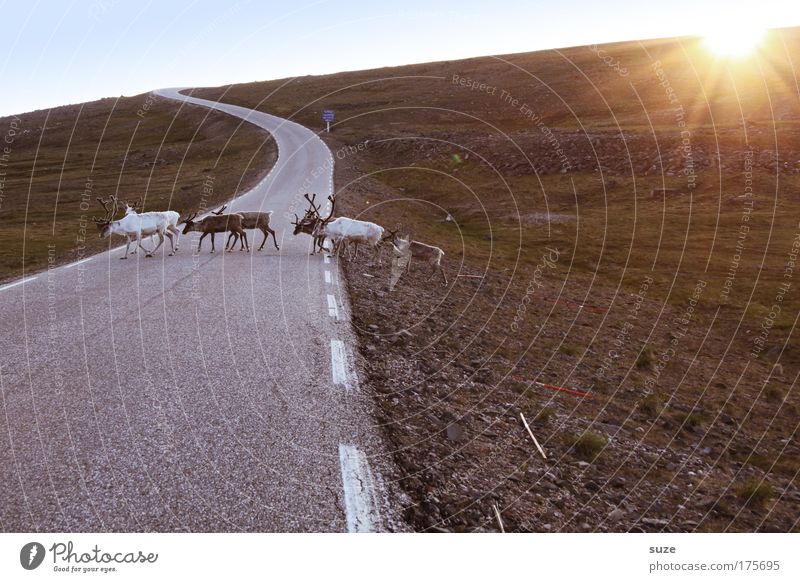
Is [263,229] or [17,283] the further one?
[263,229]

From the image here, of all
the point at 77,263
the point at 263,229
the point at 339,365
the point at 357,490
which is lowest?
the point at 357,490

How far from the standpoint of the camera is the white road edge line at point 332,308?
10.9 meters

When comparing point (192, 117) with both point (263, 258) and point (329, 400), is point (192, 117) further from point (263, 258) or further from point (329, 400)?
point (329, 400)

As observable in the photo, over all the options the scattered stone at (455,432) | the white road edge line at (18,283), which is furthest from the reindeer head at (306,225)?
the scattered stone at (455,432)

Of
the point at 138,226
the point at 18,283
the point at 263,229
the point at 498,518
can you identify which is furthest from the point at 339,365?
the point at 138,226

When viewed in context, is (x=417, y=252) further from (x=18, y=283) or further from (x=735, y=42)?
(x=735, y=42)

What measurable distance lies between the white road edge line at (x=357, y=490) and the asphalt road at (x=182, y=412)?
2cm

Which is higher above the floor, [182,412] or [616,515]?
[182,412]

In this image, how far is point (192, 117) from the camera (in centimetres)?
9044

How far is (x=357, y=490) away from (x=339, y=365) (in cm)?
323

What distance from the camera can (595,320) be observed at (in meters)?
17.0

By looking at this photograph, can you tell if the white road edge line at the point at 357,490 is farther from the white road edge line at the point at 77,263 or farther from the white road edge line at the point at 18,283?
the white road edge line at the point at 77,263

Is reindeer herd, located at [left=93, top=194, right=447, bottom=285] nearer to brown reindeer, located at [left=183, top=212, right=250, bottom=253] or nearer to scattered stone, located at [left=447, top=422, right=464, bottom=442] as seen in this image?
brown reindeer, located at [left=183, top=212, right=250, bottom=253]
